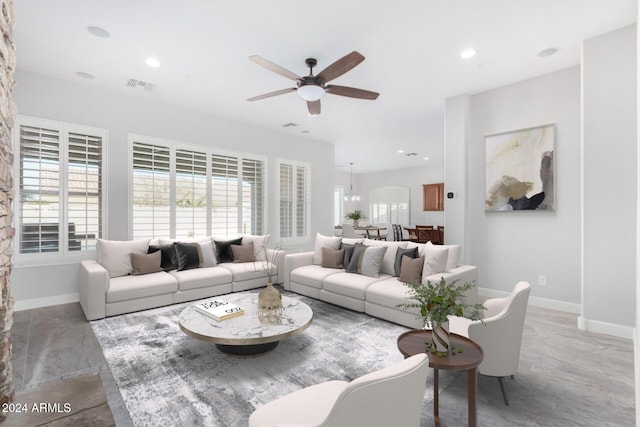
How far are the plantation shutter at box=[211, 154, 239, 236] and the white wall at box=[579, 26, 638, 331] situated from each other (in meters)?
5.28

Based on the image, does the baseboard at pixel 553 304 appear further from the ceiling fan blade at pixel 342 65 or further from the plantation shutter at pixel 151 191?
the plantation shutter at pixel 151 191

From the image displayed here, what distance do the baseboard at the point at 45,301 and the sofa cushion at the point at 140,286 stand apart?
85 centimetres

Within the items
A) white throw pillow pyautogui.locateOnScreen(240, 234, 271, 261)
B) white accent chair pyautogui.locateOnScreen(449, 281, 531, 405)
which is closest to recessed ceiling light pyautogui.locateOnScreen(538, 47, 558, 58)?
white accent chair pyautogui.locateOnScreen(449, 281, 531, 405)

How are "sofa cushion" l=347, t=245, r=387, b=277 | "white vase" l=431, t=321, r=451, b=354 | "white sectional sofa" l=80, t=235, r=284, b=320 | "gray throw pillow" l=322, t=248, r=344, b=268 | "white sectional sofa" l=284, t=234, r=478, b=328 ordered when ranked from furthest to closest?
"gray throw pillow" l=322, t=248, r=344, b=268 → "sofa cushion" l=347, t=245, r=387, b=277 → "white sectional sofa" l=80, t=235, r=284, b=320 → "white sectional sofa" l=284, t=234, r=478, b=328 → "white vase" l=431, t=321, r=451, b=354

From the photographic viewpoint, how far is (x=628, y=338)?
10.3 ft

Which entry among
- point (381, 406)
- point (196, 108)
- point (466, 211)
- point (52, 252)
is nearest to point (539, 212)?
point (466, 211)

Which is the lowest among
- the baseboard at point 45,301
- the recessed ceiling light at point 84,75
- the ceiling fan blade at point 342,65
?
the baseboard at point 45,301

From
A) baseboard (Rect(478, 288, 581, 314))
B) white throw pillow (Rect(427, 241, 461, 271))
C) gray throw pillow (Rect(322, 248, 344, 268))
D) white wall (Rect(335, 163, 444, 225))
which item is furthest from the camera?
white wall (Rect(335, 163, 444, 225))

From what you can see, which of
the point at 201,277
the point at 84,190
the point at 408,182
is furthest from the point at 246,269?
the point at 408,182

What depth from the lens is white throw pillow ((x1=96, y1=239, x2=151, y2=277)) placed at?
161 inches

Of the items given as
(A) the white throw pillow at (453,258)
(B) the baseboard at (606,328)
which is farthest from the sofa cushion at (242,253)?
(B) the baseboard at (606,328)

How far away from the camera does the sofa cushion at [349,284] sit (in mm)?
3838

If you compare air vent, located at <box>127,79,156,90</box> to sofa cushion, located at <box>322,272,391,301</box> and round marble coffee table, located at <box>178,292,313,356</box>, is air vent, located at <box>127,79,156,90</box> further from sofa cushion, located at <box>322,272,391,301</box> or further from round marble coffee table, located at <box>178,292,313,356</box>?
sofa cushion, located at <box>322,272,391,301</box>

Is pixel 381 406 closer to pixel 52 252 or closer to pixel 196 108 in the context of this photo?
pixel 52 252
